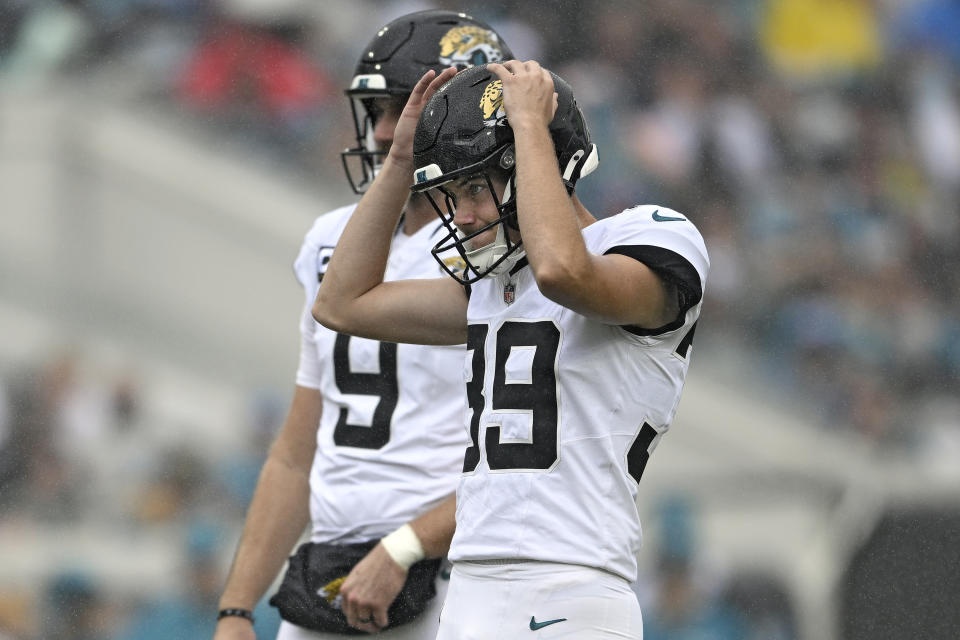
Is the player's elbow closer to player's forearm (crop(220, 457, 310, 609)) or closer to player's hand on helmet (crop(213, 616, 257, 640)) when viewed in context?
player's forearm (crop(220, 457, 310, 609))

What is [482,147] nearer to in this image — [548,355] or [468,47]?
[548,355]

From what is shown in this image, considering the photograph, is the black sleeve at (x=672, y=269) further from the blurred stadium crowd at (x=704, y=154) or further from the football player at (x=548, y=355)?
the blurred stadium crowd at (x=704, y=154)

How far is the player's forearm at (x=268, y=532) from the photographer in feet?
10.5

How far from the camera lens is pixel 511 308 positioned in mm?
2424

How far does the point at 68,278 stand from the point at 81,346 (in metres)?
0.51

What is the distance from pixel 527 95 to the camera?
231cm

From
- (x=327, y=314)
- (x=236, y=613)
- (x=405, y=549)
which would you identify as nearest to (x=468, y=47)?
(x=327, y=314)

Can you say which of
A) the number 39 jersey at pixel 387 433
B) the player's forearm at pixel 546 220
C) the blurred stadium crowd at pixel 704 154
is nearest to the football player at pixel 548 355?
the player's forearm at pixel 546 220

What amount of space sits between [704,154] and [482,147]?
672cm

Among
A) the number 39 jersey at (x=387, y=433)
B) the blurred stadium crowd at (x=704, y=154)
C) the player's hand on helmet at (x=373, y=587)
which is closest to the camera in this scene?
the player's hand on helmet at (x=373, y=587)

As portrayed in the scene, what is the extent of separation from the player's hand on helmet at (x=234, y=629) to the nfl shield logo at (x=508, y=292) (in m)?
1.19

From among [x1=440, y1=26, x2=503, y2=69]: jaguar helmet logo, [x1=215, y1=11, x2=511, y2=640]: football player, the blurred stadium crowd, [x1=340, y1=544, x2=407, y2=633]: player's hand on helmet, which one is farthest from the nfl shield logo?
the blurred stadium crowd

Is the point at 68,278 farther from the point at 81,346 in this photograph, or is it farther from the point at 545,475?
the point at 545,475

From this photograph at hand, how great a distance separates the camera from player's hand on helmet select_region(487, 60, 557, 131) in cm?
229
